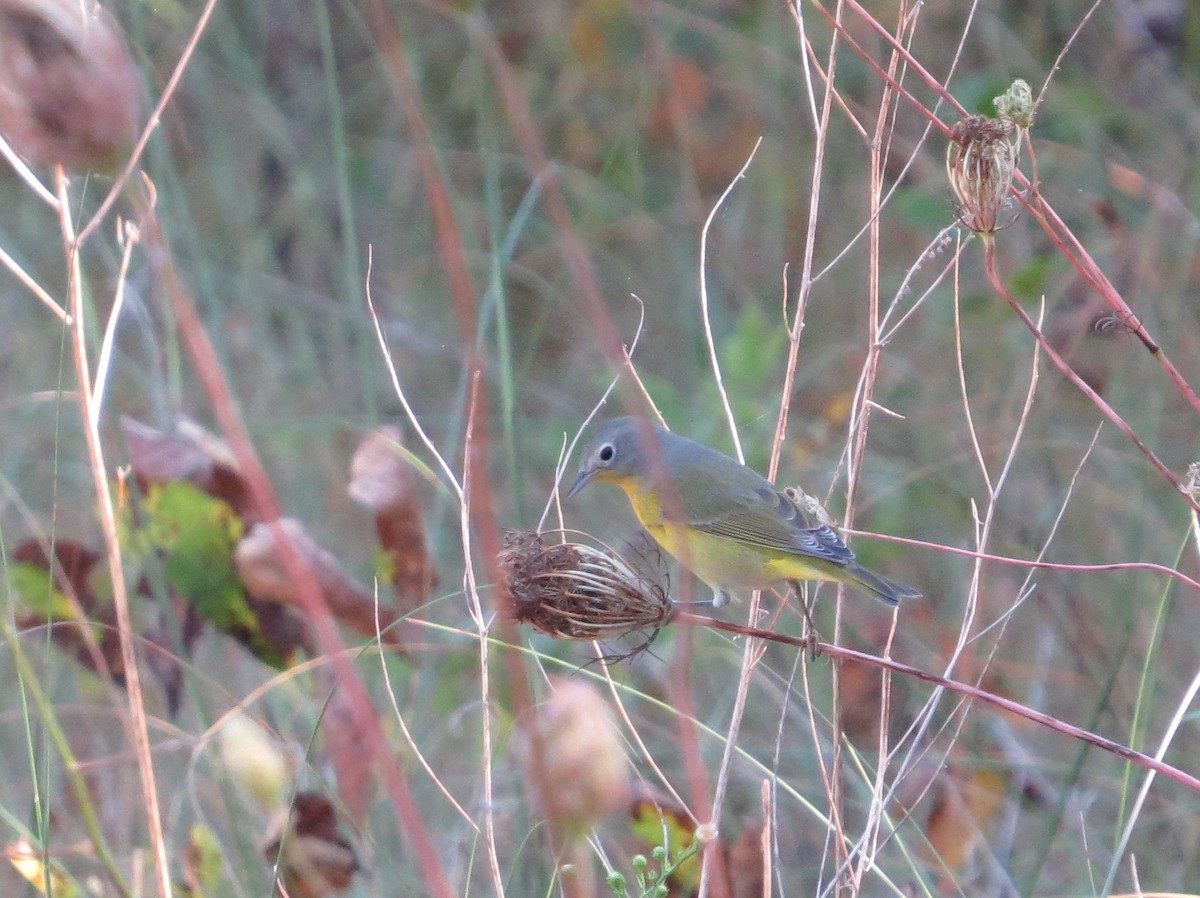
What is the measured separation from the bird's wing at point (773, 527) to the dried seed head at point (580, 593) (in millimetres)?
1030

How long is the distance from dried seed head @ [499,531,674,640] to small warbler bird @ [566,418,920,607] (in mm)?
890

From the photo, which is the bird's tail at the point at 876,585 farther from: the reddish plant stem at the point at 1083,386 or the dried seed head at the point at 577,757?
the dried seed head at the point at 577,757

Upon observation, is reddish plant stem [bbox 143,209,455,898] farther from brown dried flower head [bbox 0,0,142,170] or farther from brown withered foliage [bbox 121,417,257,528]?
brown withered foliage [bbox 121,417,257,528]

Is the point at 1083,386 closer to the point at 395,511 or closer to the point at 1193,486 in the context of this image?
the point at 1193,486

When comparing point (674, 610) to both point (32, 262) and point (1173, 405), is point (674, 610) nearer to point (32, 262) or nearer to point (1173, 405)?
point (1173, 405)

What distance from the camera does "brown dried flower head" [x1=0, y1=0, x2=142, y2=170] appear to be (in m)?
0.83

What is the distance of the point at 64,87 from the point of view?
86 centimetres

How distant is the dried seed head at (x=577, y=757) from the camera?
2.95 ft

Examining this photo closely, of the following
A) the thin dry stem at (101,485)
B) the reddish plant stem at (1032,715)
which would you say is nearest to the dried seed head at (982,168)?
the reddish plant stem at (1032,715)

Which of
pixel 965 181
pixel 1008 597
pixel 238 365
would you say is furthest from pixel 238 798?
pixel 238 365

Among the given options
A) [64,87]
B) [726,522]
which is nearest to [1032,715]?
[64,87]

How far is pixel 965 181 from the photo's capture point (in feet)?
4.96

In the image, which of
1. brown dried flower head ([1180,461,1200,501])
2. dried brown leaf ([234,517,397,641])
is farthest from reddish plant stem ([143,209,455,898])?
dried brown leaf ([234,517,397,641])

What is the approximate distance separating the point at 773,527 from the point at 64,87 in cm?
222
